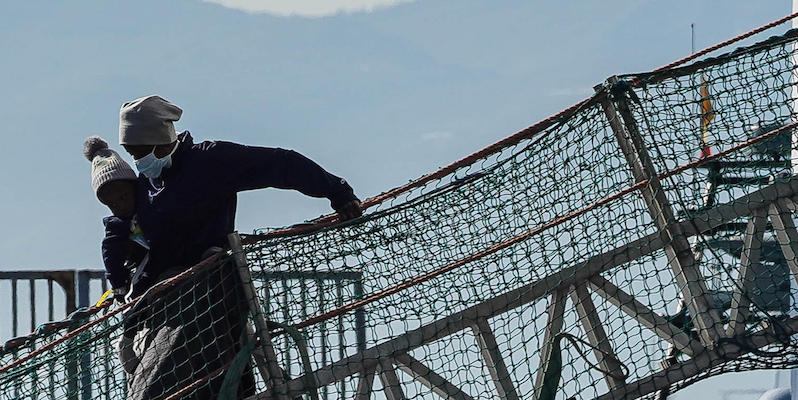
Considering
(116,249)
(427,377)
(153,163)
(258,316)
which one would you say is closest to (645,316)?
(427,377)

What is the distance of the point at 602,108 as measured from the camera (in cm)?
636

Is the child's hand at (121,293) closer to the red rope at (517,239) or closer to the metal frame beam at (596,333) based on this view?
the red rope at (517,239)

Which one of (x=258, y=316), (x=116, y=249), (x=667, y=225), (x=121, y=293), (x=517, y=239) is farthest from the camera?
(x=121, y=293)

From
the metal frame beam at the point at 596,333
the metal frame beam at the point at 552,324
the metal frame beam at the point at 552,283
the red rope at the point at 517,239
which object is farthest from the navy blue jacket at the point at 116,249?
the metal frame beam at the point at 596,333

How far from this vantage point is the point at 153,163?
21.0 feet

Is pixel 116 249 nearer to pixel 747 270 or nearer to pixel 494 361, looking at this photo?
pixel 494 361

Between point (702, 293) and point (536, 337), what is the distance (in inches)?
28.6

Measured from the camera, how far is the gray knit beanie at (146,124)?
6367 millimetres

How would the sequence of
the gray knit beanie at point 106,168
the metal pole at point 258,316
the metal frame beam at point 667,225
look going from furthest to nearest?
the gray knit beanie at point 106,168 → the metal frame beam at point 667,225 → the metal pole at point 258,316

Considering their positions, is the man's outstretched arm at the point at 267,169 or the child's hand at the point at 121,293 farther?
the child's hand at the point at 121,293

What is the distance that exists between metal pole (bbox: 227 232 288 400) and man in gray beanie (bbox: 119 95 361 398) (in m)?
0.07

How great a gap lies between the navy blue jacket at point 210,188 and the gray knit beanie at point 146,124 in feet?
0.37

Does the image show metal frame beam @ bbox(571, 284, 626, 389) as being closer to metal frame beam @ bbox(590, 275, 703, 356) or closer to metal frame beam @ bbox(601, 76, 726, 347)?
metal frame beam @ bbox(590, 275, 703, 356)

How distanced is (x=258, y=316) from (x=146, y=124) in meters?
1.00
